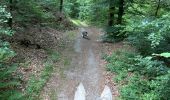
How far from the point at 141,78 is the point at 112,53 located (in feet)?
16.9

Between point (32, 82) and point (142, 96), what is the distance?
5.12 m

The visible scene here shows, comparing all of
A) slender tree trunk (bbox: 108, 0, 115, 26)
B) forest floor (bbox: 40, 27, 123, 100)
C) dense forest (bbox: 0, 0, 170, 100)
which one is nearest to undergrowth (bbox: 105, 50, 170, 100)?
dense forest (bbox: 0, 0, 170, 100)

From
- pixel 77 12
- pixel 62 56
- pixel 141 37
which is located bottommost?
pixel 77 12

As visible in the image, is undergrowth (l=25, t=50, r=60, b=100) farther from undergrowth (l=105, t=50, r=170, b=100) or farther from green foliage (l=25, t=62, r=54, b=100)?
undergrowth (l=105, t=50, r=170, b=100)

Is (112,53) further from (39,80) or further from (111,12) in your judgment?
(39,80)

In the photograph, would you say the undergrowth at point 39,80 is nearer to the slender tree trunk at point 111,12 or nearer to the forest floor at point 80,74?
the forest floor at point 80,74

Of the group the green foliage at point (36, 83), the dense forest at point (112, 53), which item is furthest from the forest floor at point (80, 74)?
the dense forest at point (112, 53)

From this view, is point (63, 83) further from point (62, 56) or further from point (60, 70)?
point (62, 56)

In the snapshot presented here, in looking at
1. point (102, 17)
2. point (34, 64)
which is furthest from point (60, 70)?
point (102, 17)

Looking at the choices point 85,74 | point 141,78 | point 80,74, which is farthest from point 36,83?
point 141,78

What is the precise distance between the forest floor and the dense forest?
364 millimetres

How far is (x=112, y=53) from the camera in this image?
62.9ft

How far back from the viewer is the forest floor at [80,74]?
13.1 m

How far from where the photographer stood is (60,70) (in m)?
15.8
